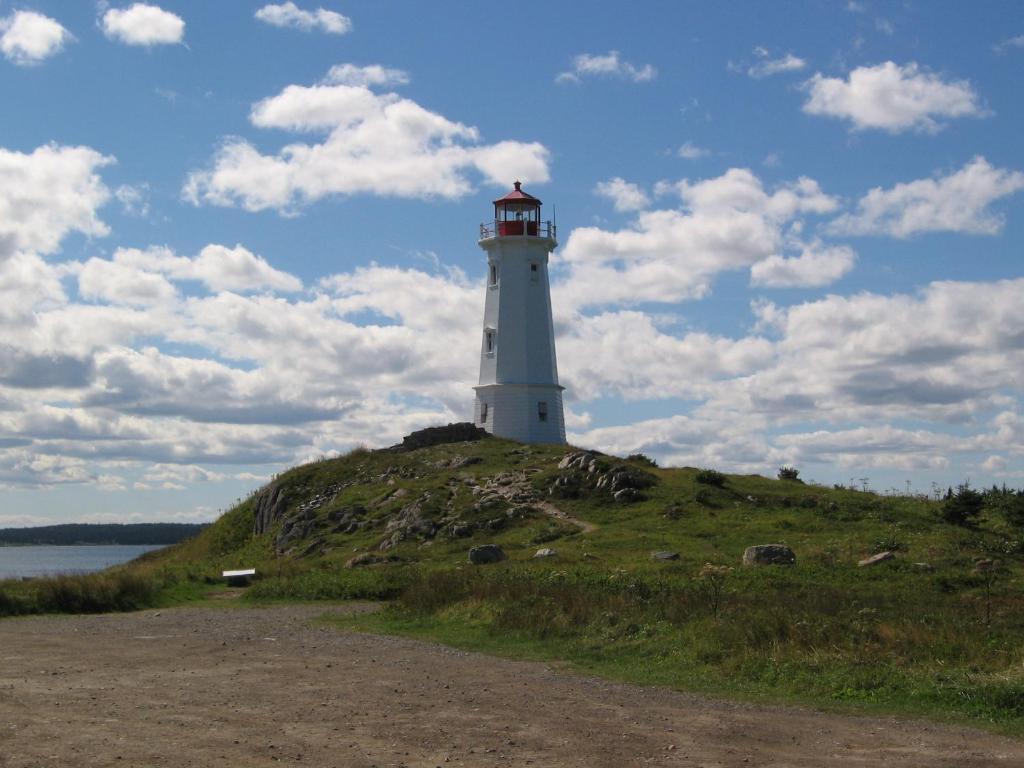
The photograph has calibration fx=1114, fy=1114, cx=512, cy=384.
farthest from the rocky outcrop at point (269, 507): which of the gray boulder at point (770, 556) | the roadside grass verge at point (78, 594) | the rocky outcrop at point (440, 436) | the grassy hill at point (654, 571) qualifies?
the gray boulder at point (770, 556)

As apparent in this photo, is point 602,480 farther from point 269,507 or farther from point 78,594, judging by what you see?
point 78,594

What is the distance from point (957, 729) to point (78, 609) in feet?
73.1

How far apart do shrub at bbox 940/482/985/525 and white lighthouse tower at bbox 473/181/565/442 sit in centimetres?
2456

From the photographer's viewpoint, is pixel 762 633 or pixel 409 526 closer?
pixel 762 633

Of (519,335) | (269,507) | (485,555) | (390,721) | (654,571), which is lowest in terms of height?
(390,721)

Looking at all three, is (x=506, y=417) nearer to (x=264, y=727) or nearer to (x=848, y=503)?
(x=848, y=503)

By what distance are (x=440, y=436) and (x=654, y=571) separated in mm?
31151

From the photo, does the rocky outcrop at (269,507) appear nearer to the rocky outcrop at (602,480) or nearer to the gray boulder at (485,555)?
the rocky outcrop at (602,480)

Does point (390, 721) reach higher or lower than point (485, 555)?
lower

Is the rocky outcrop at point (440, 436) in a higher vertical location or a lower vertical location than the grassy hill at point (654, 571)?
higher

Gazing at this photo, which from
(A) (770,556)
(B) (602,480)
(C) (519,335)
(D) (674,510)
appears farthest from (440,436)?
(A) (770,556)

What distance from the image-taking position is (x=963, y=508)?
40906 mm

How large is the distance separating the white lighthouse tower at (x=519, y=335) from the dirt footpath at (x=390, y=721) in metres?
41.3

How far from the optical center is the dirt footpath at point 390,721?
38.9 feet
